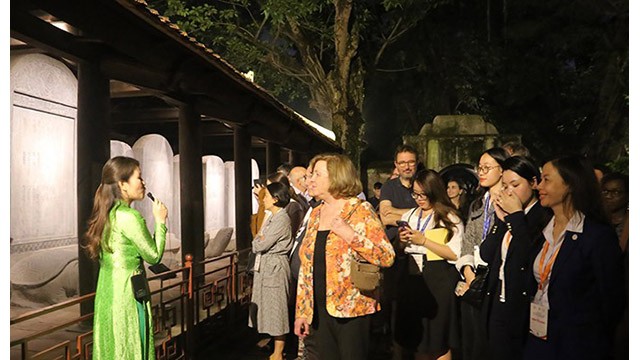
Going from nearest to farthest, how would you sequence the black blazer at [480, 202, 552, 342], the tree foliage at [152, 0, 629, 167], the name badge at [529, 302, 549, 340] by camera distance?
the name badge at [529, 302, 549, 340], the black blazer at [480, 202, 552, 342], the tree foliage at [152, 0, 629, 167]

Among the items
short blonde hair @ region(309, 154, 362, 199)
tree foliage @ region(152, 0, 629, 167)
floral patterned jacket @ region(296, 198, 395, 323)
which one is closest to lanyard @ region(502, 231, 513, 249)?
floral patterned jacket @ region(296, 198, 395, 323)

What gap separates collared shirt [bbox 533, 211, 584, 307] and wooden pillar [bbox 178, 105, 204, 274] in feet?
20.6

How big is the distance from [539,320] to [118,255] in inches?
126

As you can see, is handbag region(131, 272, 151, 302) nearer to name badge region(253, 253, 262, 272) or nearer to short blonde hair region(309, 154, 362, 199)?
short blonde hair region(309, 154, 362, 199)

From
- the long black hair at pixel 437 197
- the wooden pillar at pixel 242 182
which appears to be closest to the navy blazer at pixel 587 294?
the long black hair at pixel 437 197

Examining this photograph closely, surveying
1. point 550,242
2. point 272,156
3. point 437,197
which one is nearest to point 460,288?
point 437,197

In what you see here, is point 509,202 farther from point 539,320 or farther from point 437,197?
point 437,197

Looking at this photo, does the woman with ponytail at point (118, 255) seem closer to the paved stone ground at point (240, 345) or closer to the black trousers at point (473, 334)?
the paved stone ground at point (240, 345)

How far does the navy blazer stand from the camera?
10.3 ft

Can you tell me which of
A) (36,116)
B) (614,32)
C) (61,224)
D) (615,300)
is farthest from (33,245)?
(614,32)

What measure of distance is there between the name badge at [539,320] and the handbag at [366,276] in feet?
3.67

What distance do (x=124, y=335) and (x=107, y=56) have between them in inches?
146

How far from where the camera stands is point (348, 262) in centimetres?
407

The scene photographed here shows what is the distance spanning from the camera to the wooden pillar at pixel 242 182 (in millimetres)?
11320
